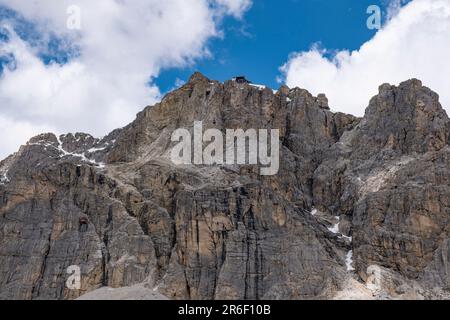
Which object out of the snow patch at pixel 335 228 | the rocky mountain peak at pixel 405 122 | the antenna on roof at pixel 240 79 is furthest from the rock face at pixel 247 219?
the antenna on roof at pixel 240 79

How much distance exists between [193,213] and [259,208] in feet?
42.3

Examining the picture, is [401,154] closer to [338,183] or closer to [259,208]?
[338,183]

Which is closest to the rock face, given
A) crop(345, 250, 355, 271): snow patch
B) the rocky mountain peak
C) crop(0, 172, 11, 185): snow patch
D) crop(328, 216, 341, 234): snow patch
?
the rocky mountain peak

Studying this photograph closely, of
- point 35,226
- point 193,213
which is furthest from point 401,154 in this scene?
point 35,226

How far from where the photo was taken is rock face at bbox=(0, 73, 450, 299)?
132 m

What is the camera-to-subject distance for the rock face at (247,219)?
433ft

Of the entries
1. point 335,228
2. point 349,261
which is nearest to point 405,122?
point 335,228

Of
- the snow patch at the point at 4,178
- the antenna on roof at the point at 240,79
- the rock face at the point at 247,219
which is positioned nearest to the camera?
the rock face at the point at 247,219

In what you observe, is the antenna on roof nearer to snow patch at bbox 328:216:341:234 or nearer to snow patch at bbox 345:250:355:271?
snow patch at bbox 328:216:341:234

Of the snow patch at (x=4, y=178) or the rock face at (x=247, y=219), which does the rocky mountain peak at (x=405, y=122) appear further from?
the snow patch at (x=4, y=178)

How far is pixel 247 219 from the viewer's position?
462ft

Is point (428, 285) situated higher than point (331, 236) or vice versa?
point (331, 236)

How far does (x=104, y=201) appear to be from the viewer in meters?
147

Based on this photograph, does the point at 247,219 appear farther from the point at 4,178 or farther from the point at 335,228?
the point at 4,178
